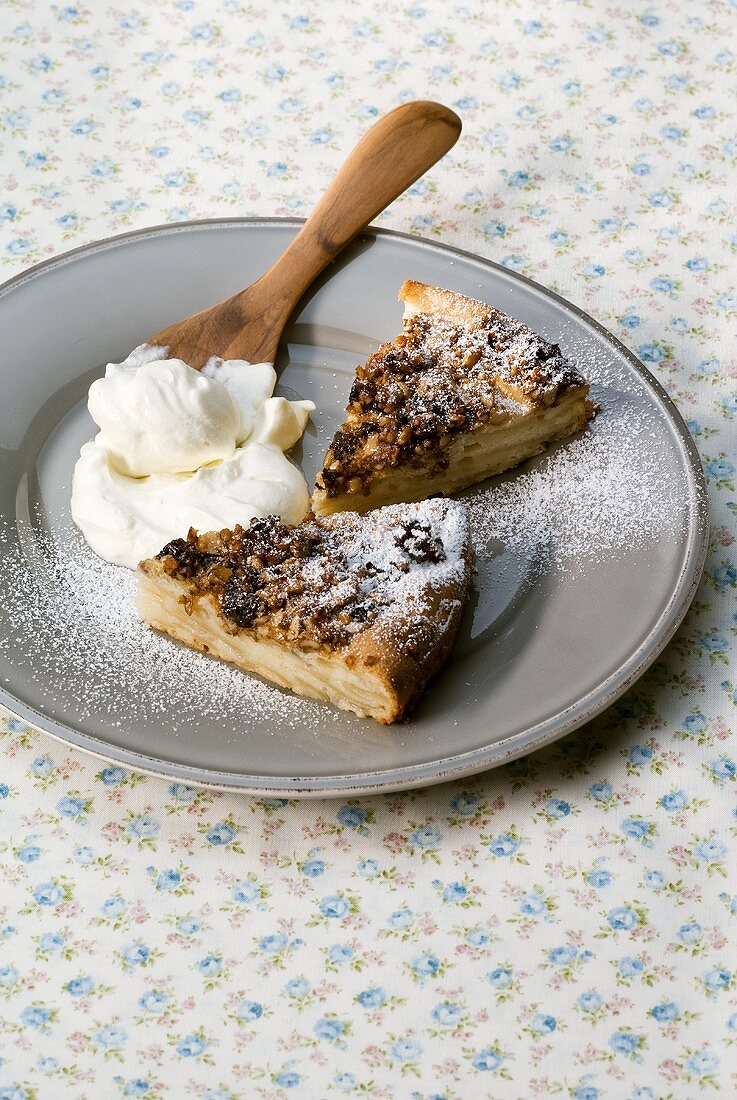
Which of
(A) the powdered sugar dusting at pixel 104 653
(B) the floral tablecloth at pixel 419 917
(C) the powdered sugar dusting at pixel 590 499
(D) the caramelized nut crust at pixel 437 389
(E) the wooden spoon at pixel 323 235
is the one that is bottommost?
(B) the floral tablecloth at pixel 419 917

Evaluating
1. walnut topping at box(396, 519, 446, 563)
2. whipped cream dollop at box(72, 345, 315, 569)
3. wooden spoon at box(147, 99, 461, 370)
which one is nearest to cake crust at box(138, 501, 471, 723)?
walnut topping at box(396, 519, 446, 563)

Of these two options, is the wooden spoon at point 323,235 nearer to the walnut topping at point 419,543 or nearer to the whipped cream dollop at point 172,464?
the whipped cream dollop at point 172,464

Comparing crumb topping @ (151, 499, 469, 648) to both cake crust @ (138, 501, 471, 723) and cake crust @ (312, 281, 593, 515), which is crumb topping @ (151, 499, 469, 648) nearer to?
cake crust @ (138, 501, 471, 723)

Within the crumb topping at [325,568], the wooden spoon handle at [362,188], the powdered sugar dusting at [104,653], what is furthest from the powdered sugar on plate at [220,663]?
the wooden spoon handle at [362,188]

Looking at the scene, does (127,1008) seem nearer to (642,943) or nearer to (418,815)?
(418,815)

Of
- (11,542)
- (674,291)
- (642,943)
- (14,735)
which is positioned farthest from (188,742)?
(674,291)

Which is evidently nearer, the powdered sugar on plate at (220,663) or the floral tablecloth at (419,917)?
the floral tablecloth at (419,917)
